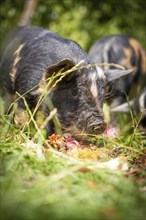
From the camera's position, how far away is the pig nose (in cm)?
375

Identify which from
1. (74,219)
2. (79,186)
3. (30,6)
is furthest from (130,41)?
(74,219)

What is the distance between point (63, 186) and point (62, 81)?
1.93 metres

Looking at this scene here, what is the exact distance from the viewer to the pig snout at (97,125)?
148 inches

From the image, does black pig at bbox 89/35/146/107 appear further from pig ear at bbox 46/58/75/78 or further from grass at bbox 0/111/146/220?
grass at bbox 0/111/146/220

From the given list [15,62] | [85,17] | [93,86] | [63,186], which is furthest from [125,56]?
[63,186]

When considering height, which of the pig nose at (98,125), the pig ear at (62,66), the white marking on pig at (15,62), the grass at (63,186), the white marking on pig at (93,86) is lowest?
the pig nose at (98,125)

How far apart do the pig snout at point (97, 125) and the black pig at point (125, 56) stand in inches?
129

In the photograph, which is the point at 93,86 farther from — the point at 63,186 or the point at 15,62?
the point at 63,186

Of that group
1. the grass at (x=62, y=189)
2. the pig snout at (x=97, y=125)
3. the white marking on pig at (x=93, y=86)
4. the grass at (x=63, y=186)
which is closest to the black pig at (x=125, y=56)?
the white marking on pig at (x=93, y=86)

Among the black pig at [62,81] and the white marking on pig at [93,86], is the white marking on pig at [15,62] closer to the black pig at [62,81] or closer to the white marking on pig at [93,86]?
the black pig at [62,81]

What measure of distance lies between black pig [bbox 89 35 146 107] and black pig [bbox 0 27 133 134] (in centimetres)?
271

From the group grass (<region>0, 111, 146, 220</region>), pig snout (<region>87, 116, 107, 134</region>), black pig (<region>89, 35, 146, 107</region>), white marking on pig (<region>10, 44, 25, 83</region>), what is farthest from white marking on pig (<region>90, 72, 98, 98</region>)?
black pig (<region>89, 35, 146, 107</region>)

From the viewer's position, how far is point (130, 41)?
7844mm

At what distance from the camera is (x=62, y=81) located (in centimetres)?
397
